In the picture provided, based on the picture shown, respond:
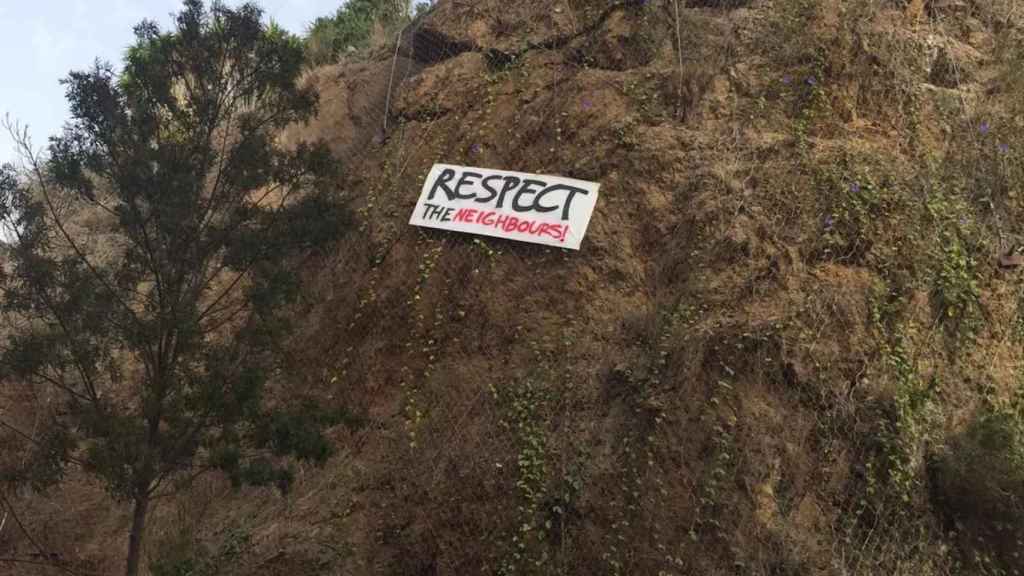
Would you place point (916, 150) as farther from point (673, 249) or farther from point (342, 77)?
point (342, 77)

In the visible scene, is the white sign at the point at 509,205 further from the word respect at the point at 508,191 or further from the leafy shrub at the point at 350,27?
the leafy shrub at the point at 350,27

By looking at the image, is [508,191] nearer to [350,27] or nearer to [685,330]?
[685,330]

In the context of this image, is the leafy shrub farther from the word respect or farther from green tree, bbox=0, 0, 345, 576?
green tree, bbox=0, 0, 345, 576

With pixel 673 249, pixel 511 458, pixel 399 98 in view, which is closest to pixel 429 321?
pixel 511 458

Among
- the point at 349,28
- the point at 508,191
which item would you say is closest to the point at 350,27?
the point at 349,28

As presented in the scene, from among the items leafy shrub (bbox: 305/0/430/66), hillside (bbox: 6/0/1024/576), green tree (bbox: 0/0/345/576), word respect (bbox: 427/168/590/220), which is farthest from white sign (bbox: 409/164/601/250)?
leafy shrub (bbox: 305/0/430/66)

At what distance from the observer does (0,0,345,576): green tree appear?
18.3 ft

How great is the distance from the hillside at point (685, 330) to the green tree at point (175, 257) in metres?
0.93

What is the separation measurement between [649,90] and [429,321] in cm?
309

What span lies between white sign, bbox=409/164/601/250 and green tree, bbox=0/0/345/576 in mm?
1790

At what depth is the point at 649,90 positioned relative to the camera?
850 cm

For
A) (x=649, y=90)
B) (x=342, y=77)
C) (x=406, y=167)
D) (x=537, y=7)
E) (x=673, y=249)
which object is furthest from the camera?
(x=342, y=77)

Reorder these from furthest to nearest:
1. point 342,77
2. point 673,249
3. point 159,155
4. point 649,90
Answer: point 342,77 < point 649,90 < point 673,249 < point 159,155

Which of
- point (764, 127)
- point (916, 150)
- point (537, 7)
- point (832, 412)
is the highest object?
point (537, 7)
